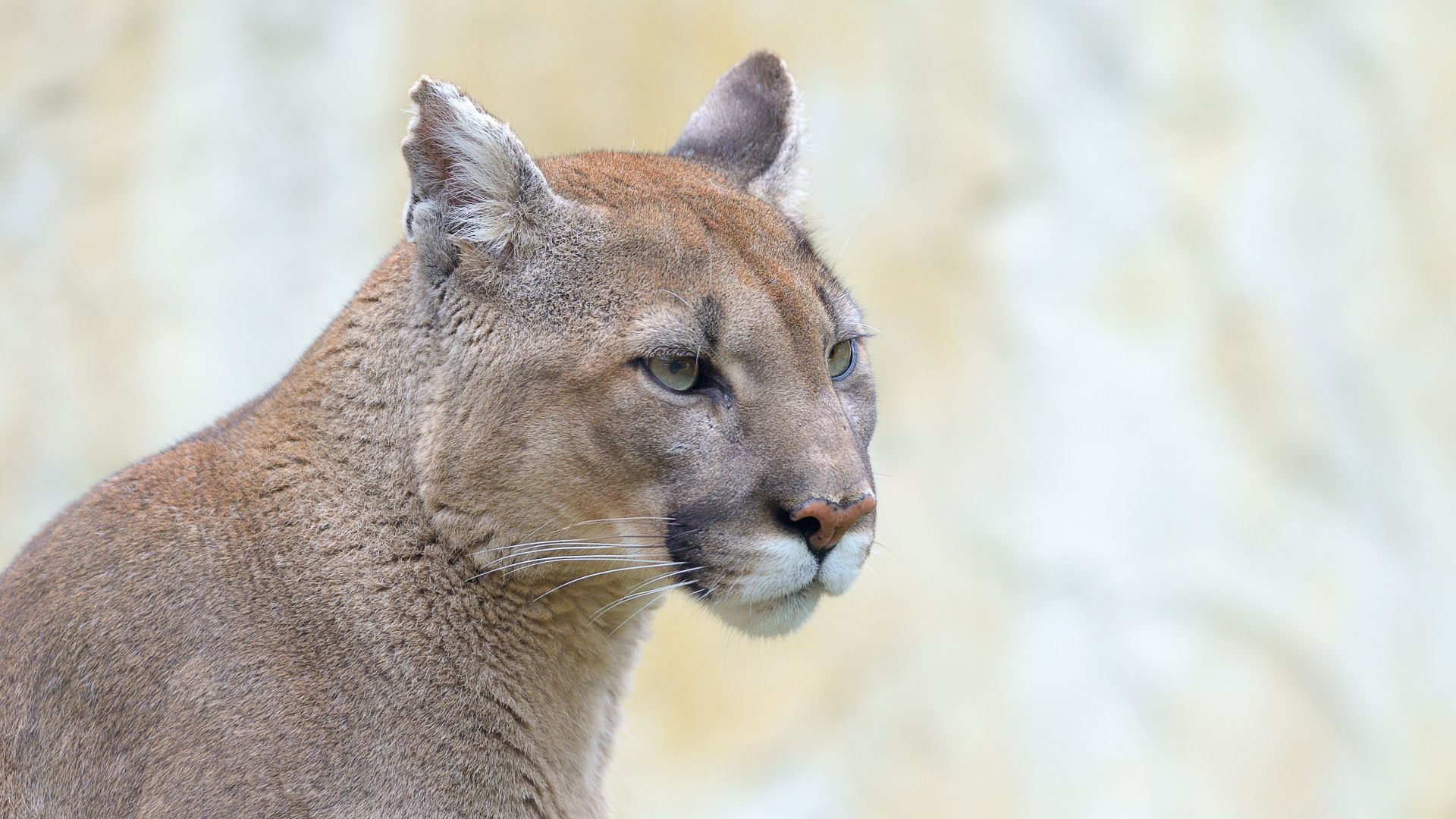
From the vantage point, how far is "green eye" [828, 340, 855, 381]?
13.4 ft

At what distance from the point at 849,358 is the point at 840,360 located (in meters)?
0.06

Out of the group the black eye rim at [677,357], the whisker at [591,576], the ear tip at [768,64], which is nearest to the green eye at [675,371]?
the black eye rim at [677,357]

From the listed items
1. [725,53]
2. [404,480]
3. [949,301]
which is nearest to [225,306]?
[725,53]

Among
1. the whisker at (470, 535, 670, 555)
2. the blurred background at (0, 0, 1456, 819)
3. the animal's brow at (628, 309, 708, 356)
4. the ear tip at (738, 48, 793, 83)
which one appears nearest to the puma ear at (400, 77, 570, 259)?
the animal's brow at (628, 309, 708, 356)

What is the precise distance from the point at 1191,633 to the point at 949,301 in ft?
9.59

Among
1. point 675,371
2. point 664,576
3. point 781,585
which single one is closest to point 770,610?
point 781,585

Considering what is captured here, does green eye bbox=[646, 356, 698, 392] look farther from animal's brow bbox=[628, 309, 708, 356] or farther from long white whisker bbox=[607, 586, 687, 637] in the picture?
long white whisker bbox=[607, 586, 687, 637]

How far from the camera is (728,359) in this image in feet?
12.2

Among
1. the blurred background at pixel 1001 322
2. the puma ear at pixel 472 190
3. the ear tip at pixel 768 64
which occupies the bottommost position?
the blurred background at pixel 1001 322

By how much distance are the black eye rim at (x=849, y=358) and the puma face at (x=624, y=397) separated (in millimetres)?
110

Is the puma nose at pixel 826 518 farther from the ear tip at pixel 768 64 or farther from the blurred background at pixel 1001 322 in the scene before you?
the blurred background at pixel 1001 322

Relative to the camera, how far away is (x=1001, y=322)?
10.9 metres

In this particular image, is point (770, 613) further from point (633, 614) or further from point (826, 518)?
point (633, 614)

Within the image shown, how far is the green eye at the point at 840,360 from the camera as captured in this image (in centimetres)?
409
